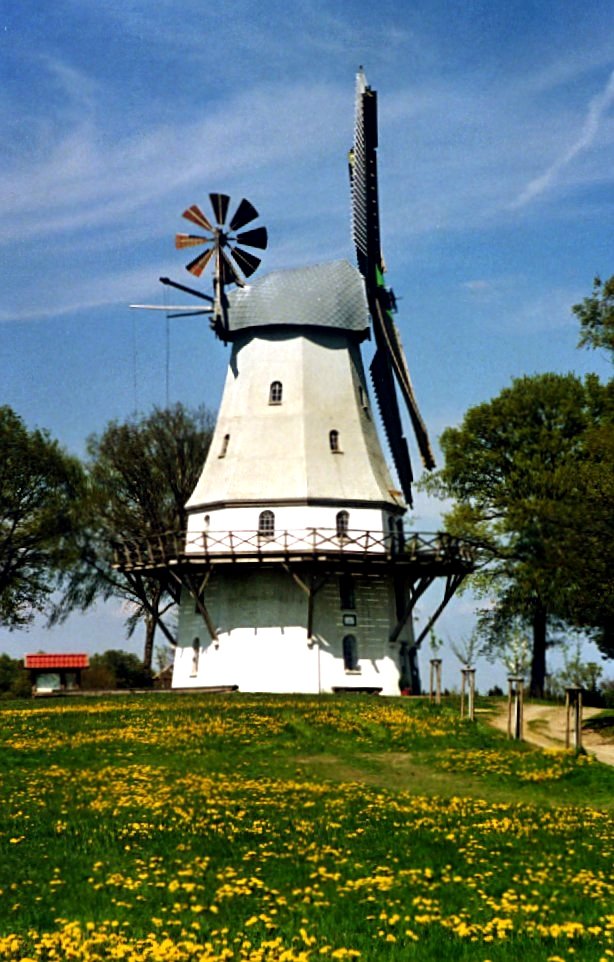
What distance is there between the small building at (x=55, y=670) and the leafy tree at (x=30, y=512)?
1394 cm

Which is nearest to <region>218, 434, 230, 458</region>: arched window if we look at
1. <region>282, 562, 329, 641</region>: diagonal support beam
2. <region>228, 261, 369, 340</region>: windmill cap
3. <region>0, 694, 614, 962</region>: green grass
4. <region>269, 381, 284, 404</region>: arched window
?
<region>269, 381, 284, 404</region>: arched window

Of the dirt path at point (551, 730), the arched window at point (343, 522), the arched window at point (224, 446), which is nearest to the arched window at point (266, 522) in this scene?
the arched window at point (343, 522)

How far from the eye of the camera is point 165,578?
188 ft

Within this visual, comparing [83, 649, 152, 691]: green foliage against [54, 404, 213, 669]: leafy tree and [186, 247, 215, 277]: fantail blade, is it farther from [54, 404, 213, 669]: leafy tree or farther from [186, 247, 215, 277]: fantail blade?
[186, 247, 215, 277]: fantail blade

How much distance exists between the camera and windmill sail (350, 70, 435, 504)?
191ft

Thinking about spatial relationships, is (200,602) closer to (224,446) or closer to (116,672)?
(224,446)

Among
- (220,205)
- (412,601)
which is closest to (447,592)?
(412,601)

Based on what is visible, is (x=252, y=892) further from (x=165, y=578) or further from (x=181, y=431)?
(x=181, y=431)

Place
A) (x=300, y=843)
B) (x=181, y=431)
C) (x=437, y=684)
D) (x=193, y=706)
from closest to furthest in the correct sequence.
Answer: (x=300, y=843) → (x=193, y=706) → (x=437, y=684) → (x=181, y=431)

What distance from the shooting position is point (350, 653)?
54031 millimetres

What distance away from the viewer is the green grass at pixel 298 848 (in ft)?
45.9

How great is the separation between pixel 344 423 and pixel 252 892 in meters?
41.5

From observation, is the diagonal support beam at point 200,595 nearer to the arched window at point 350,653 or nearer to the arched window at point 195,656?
the arched window at point 195,656

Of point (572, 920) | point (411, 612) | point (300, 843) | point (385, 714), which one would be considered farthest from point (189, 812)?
point (411, 612)
